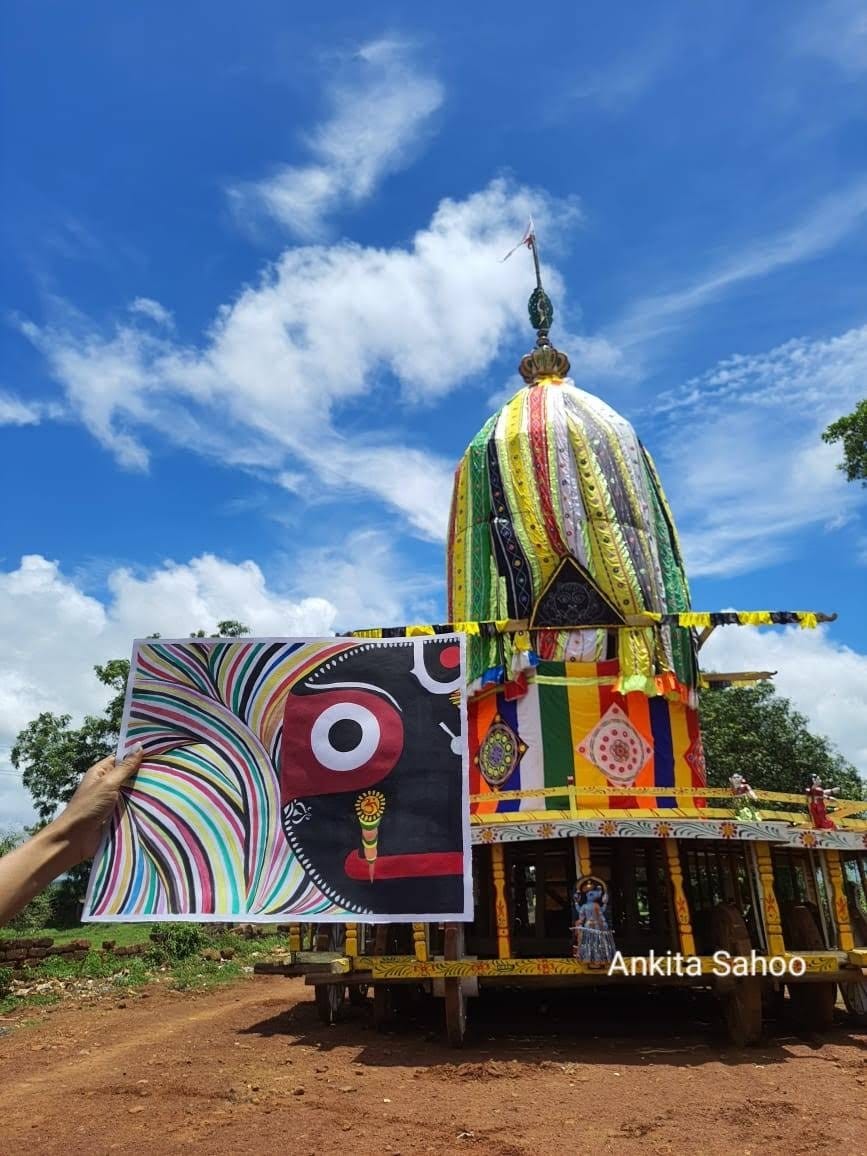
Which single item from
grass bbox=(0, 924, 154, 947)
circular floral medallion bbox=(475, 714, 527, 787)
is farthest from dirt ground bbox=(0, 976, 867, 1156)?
grass bbox=(0, 924, 154, 947)

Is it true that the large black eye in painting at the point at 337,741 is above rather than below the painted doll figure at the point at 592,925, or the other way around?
above

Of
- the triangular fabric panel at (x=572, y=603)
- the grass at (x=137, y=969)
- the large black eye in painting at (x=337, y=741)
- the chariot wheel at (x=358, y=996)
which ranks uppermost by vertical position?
the triangular fabric panel at (x=572, y=603)

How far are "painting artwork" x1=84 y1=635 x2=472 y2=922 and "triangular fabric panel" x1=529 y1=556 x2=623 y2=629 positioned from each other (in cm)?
1035

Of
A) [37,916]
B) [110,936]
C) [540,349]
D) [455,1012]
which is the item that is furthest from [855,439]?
[37,916]

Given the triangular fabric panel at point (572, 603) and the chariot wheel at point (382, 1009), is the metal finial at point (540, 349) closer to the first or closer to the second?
the triangular fabric panel at point (572, 603)

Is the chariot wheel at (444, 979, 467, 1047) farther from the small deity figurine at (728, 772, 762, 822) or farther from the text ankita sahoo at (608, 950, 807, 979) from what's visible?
the small deity figurine at (728, 772, 762, 822)

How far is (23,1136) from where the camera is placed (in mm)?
6961

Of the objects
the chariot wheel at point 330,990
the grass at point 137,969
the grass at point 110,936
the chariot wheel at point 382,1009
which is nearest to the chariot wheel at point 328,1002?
the chariot wheel at point 330,990

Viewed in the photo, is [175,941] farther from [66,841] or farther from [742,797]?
[66,841]

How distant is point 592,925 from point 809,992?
3403 mm

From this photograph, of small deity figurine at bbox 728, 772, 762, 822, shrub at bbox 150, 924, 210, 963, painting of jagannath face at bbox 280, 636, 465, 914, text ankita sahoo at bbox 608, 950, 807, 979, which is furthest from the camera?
shrub at bbox 150, 924, 210, 963

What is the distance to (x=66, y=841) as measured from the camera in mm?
2895

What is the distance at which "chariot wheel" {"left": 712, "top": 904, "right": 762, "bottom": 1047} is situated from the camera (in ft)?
31.7

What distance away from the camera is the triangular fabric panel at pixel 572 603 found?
14.1 metres
